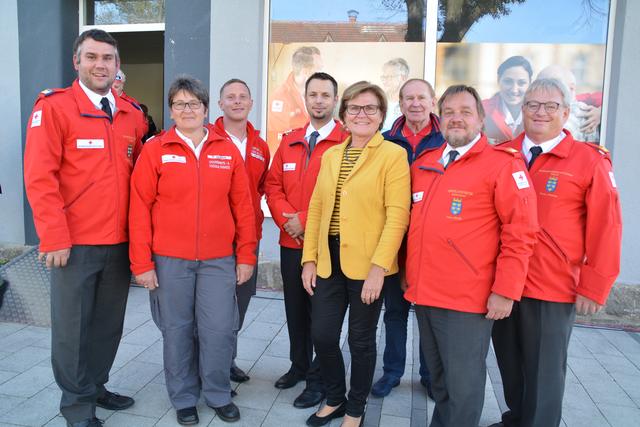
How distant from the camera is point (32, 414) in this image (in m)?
3.06

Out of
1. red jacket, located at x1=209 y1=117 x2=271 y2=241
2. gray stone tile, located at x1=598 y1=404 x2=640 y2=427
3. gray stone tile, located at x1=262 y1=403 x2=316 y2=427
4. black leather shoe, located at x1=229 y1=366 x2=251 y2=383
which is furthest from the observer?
black leather shoe, located at x1=229 y1=366 x2=251 y2=383

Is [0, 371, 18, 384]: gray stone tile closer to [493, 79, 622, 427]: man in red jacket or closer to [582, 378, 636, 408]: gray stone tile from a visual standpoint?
[493, 79, 622, 427]: man in red jacket

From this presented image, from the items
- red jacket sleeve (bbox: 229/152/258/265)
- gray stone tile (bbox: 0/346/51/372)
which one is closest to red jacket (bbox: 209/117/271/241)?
red jacket sleeve (bbox: 229/152/258/265)

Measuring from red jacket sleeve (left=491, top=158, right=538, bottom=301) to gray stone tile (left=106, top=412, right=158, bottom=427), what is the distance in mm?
2204

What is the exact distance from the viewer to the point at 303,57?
5719 mm

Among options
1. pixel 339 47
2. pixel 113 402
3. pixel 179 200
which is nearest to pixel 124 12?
pixel 339 47

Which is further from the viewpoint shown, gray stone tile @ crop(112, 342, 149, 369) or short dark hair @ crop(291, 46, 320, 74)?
short dark hair @ crop(291, 46, 320, 74)

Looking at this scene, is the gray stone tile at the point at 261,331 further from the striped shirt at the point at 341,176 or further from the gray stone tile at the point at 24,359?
the striped shirt at the point at 341,176

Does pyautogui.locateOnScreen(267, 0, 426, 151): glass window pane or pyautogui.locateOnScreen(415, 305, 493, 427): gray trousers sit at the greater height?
pyautogui.locateOnScreen(267, 0, 426, 151): glass window pane

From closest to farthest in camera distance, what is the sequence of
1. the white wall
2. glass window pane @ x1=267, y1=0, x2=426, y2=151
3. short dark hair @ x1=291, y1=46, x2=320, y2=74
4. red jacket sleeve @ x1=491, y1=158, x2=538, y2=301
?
red jacket sleeve @ x1=491, y1=158, x2=538, y2=301 → glass window pane @ x1=267, y1=0, x2=426, y2=151 → short dark hair @ x1=291, y1=46, x2=320, y2=74 → the white wall

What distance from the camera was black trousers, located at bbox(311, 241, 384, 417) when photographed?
2779 millimetres

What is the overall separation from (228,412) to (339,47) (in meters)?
4.10

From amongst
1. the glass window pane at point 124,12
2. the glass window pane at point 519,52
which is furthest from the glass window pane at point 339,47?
the glass window pane at point 124,12

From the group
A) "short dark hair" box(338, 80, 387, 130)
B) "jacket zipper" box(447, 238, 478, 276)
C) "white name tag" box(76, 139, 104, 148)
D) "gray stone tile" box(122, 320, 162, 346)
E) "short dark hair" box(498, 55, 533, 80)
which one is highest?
"short dark hair" box(498, 55, 533, 80)
